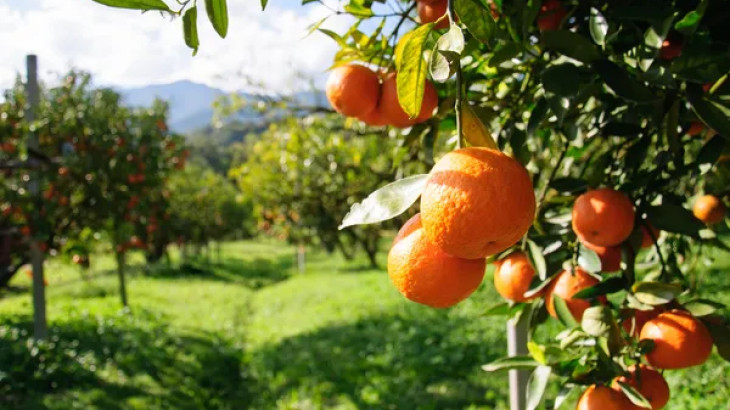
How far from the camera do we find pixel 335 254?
67.0 ft

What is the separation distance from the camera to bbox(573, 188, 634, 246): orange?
930mm

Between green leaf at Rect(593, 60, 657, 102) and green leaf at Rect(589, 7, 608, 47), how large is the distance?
0.04 metres

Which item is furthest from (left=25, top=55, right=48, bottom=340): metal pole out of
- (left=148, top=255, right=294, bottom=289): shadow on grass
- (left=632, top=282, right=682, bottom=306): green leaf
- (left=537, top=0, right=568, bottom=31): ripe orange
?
(left=148, top=255, right=294, bottom=289): shadow on grass

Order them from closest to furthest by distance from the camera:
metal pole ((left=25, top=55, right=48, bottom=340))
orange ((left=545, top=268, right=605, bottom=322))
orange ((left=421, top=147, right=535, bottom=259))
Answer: orange ((left=421, top=147, right=535, bottom=259)) → orange ((left=545, top=268, right=605, bottom=322)) → metal pole ((left=25, top=55, right=48, bottom=340))

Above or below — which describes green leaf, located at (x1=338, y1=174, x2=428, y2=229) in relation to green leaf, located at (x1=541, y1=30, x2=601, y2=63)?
below

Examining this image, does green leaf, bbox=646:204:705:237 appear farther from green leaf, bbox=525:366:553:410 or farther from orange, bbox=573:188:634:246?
green leaf, bbox=525:366:553:410

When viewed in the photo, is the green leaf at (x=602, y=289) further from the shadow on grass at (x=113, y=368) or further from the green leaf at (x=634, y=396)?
the shadow on grass at (x=113, y=368)

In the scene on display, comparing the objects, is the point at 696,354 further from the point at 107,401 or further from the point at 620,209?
the point at 107,401

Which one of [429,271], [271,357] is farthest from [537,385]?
[271,357]

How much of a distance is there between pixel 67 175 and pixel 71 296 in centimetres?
454

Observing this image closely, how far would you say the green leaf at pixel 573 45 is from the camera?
89 centimetres

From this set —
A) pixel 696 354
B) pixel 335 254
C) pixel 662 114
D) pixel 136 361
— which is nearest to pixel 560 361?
pixel 696 354

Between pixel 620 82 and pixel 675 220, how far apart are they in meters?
0.28

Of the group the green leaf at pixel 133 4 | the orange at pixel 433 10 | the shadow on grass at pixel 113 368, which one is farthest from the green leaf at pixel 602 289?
the shadow on grass at pixel 113 368
